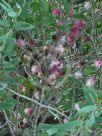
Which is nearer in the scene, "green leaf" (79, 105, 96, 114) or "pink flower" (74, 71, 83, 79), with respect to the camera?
"green leaf" (79, 105, 96, 114)

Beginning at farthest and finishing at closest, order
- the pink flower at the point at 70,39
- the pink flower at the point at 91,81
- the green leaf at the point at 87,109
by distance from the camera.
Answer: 1. the pink flower at the point at 70,39
2. the pink flower at the point at 91,81
3. the green leaf at the point at 87,109

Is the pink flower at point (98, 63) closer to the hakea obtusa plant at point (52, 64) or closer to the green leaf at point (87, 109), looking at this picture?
the hakea obtusa plant at point (52, 64)

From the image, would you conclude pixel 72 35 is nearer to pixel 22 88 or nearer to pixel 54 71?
pixel 54 71

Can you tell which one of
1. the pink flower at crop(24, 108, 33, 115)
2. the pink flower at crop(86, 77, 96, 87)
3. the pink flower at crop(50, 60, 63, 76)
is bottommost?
the pink flower at crop(24, 108, 33, 115)

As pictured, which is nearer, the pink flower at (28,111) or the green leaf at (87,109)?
the green leaf at (87,109)

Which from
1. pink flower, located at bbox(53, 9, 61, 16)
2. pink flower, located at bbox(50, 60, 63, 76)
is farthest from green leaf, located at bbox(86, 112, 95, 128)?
pink flower, located at bbox(53, 9, 61, 16)

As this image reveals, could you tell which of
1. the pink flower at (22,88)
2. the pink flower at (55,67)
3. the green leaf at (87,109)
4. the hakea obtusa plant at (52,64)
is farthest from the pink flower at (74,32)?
the green leaf at (87,109)

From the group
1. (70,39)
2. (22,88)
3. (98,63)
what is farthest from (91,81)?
(22,88)

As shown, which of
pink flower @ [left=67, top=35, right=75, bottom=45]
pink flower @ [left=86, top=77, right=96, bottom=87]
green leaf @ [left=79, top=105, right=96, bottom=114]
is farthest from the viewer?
pink flower @ [left=67, top=35, right=75, bottom=45]

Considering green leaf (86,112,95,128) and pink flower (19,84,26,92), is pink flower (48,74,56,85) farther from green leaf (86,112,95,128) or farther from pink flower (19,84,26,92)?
green leaf (86,112,95,128)

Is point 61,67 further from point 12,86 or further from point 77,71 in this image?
point 12,86

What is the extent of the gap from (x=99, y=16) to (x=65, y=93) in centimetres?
29

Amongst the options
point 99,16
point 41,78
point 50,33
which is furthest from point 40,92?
point 99,16

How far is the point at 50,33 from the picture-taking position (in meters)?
1.33
